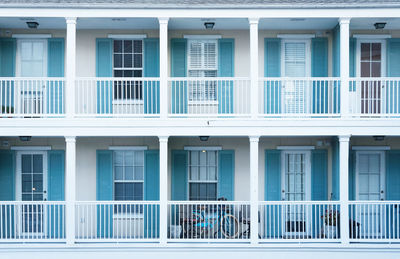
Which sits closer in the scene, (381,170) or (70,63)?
(70,63)

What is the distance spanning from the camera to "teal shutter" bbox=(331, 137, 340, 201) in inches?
469

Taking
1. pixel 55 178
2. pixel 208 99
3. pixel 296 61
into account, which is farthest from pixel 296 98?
pixel 55 178

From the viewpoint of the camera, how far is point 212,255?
10.9 metres

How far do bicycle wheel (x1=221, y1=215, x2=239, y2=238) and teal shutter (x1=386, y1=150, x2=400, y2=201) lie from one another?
4508 millimetres

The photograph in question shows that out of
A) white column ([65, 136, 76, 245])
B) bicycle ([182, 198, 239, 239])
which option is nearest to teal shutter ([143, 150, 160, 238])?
bicycle ([182, 198, 239, 239])

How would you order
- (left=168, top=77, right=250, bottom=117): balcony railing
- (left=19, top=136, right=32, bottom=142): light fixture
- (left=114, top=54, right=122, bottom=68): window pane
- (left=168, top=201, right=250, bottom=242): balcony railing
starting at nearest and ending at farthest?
(left=168, top=201, right=250, bottom=242): balcony railing < (left=19, top=136, right=32, bottom=142): light fixture < (left=168, top=77, right=250, bottom=117): balcony railing < (left=114, top=54, right=122, bottom=68): window pane

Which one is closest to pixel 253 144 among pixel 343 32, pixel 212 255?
pixel 212 255

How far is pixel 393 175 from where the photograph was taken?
12.6 meters

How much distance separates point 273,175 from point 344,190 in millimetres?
2308

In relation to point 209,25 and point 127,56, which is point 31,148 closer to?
point 127,56

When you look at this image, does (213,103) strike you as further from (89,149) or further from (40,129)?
(40,129)

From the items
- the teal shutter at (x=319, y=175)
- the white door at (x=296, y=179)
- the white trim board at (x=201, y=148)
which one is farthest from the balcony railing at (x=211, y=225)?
the teal shutter at (x=319, y=175)

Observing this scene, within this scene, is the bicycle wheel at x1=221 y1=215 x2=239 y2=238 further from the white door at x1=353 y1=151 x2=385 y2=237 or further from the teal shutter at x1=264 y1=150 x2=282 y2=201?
the white door at x1=353 y1=151 x2=385 y2=237

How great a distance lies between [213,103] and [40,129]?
4722 millimetres
